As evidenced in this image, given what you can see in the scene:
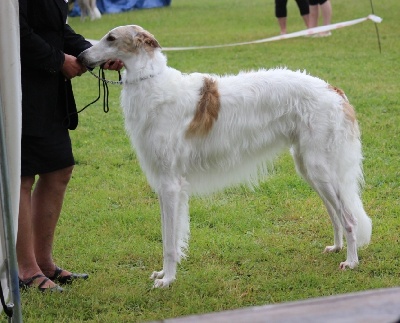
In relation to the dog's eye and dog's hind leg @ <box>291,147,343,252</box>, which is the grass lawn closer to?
dog's hind leg @ <box>291,147,343,252</box>

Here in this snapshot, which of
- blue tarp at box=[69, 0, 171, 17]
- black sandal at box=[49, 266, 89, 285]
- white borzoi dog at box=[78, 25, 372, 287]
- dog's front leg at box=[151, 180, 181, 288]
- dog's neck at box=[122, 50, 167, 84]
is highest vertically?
dog's neck at box=[122, 50, 167, 84]

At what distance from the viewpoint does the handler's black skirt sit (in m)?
4.25

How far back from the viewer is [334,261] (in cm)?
485

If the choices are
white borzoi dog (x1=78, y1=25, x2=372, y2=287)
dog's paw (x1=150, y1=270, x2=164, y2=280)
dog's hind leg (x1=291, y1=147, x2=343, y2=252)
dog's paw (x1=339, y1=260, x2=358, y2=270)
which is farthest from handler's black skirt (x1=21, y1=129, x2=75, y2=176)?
dog's paw (x1=339, y1=260, x2=358, y2=270)

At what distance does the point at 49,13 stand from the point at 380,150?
3.98 metres

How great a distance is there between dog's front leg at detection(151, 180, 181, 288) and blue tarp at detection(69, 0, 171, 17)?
16962 millimetres

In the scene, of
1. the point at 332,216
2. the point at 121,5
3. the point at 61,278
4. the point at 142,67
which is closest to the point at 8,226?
the point at 61,278

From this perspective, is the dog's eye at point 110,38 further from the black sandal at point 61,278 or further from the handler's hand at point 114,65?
the black sandal at point 61,278

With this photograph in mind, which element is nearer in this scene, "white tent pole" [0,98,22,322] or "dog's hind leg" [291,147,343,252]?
"white tent pole" [0,98,22,322]

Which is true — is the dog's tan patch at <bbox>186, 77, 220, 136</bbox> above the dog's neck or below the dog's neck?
below

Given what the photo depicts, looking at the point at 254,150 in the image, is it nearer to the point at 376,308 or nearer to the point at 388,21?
the point at 376,308

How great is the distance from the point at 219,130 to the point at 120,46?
77 cm

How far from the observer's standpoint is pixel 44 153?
14.1 feet

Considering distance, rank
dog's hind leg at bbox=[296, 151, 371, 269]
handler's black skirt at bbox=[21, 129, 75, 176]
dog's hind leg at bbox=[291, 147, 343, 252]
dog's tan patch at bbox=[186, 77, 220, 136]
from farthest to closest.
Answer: dog's hind leg at bbox=[291, 147, 343, 252] < dog's hind leg at bbox=[296, 151, 371, 269] < dog's tan patch at bbox=[186, 77, 220, 136] < handler's black skirt at bbox=[21, 129, 75, 176]
